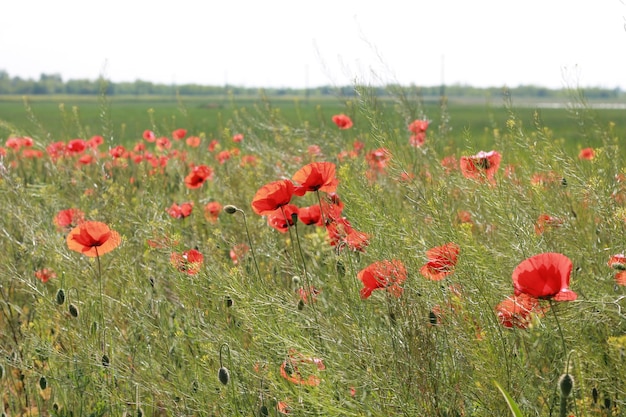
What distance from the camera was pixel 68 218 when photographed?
273cm

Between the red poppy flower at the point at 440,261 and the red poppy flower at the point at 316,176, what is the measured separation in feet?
1.28

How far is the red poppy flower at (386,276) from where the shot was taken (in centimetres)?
163

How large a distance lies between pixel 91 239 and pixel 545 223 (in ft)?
4.36

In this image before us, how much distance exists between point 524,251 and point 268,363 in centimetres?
67

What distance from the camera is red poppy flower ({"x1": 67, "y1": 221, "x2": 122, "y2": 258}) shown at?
198cm

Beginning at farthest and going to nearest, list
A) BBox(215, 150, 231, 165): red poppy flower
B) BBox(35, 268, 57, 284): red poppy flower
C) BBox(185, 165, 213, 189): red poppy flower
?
BBox(215, 150, 231, 165): red poppy flower
BBox(185, 165, 213, 189): red poppy flower
BBox(35, 268, 57, 284): red poppy flower

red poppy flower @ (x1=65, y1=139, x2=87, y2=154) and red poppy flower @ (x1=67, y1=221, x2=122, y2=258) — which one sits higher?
red poppy flower @ (x1=65, y1=139, x2=87, y2=154)

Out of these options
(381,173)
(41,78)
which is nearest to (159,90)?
(41,78)

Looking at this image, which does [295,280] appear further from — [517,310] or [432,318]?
[517,310]

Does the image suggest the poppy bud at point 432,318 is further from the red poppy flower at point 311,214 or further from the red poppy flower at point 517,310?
the red poppy flower at point 311,214

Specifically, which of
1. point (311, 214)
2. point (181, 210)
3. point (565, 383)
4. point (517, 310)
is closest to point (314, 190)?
point (311, 214)

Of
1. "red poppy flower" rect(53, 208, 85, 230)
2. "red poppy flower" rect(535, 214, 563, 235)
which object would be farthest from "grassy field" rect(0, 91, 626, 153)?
"red poppy flower" rect(53, 208, 85, 230)

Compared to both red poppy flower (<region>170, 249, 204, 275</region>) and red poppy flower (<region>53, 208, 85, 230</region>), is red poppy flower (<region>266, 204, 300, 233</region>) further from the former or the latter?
red poppy flower (<region>53, 208, 85, 230</region>)

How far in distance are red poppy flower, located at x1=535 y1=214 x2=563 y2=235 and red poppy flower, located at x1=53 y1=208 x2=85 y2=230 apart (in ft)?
5.43
